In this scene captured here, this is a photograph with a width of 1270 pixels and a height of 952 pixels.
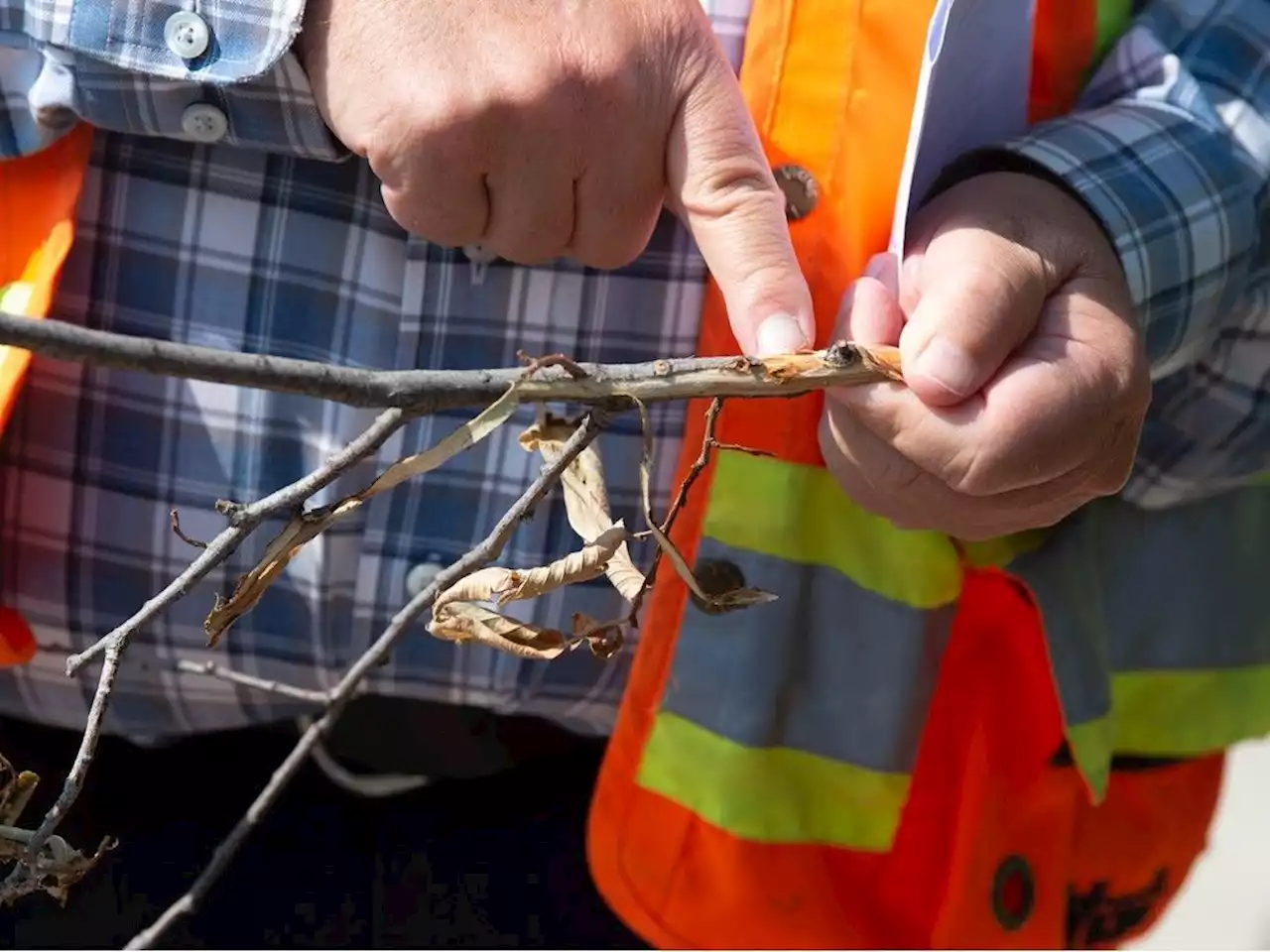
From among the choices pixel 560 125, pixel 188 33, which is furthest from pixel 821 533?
pixel 188 33

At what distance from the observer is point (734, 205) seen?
1.55 ft

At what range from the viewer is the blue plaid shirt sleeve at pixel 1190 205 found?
22.0 inches

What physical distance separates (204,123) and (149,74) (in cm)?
3

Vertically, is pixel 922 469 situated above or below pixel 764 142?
below

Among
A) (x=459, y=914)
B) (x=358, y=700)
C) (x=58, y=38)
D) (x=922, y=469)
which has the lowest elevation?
(x=459, y=914)

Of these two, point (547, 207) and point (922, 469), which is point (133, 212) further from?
point (922, 469)

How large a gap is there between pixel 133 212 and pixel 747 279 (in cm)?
32

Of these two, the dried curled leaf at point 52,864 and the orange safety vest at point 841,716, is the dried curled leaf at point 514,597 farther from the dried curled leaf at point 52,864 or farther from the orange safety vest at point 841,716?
the orange safety vest at point 841,716

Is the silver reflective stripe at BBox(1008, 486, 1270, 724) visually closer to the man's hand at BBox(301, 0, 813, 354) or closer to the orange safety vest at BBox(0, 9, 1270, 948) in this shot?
the orange safety vest at BBox(0, 9, 1270, 948)

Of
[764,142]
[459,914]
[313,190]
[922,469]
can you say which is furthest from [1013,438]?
[459,914]

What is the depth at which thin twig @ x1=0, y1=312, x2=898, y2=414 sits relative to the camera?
203mm

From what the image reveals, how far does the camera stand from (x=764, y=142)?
1.87 ft

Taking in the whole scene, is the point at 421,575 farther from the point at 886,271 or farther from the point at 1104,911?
the point at 1104,911

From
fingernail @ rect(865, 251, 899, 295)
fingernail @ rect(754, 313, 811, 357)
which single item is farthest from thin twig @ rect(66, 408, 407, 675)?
fingernail @ rect(865, 251, 899, 295)
